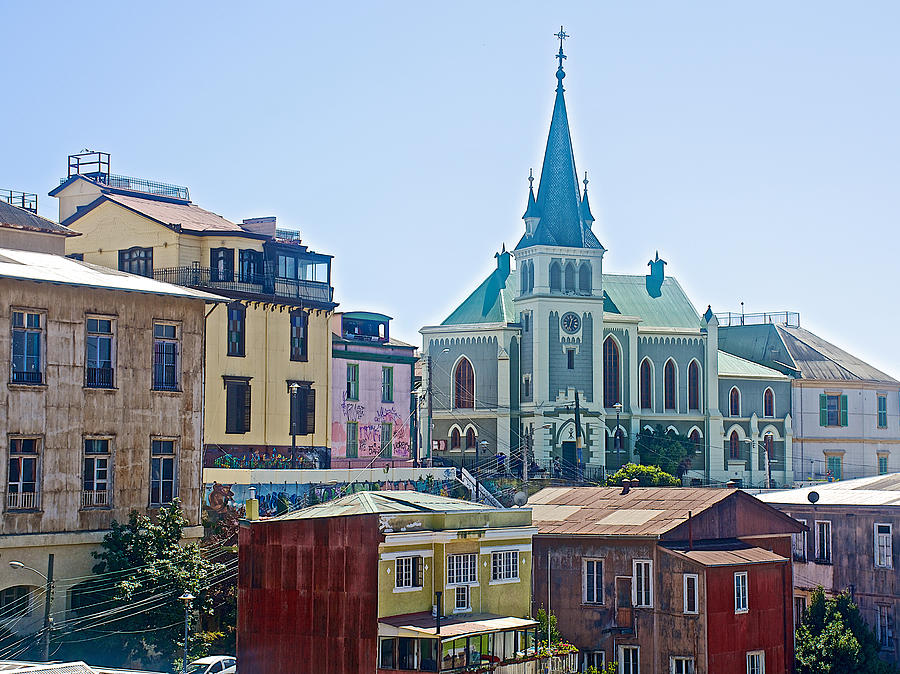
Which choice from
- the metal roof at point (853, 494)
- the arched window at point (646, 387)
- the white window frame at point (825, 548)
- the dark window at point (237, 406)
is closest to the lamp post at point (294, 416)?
the dark window at point (237, 406)

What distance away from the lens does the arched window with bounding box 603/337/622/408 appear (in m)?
92.1

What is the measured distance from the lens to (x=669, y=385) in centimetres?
9544

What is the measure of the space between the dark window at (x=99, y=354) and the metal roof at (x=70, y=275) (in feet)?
3.90

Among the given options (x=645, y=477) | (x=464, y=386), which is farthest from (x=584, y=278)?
(x=645, y=477)

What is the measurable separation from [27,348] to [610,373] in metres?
57.0

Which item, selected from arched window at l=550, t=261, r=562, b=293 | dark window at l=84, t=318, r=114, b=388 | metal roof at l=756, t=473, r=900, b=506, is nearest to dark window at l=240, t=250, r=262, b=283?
dark window at l=84, t=318, r=114, b=388

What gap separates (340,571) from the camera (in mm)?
38531

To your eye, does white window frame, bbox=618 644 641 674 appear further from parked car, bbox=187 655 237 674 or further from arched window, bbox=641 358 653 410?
arched window, bbox=641 358 653 410

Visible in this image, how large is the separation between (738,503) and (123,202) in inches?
1201

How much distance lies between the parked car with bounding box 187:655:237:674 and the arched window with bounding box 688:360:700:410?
59154mm

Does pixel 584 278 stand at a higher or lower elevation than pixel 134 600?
higher

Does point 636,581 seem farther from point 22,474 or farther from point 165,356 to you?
point 22,474

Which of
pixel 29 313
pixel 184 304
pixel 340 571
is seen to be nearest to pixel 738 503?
pixel 340 571

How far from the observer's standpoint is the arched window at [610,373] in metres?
92.1
